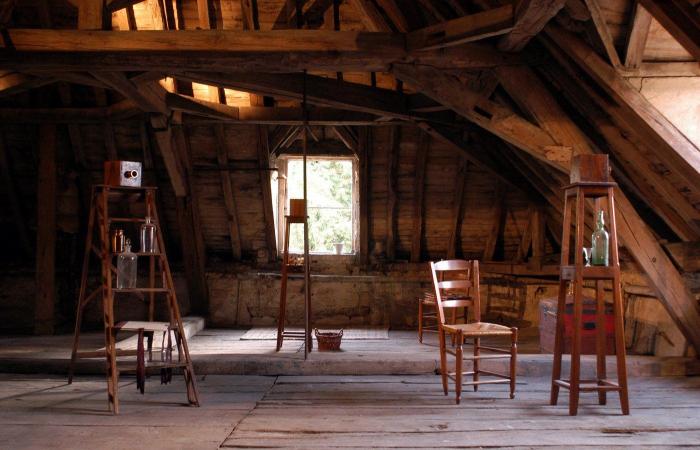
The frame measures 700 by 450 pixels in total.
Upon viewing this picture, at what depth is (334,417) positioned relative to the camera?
13.4ft

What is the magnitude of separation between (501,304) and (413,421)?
4763mm

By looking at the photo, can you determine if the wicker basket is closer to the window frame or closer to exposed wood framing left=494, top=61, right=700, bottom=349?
the window frame

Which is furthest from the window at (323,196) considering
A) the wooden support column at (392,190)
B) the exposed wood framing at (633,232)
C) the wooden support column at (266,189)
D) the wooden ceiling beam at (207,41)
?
the exposed wood framing at (633,232)

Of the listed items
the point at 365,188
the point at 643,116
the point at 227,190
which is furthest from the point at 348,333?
the point at 643,116

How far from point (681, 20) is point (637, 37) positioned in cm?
58

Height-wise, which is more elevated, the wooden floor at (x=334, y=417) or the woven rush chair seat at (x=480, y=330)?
the woven rush chair seat at (x=480, y=330)

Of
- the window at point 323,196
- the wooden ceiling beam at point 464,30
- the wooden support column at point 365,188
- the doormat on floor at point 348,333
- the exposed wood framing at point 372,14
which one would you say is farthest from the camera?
the window at point 323,196

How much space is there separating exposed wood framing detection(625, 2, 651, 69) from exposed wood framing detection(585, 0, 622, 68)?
0.24ft

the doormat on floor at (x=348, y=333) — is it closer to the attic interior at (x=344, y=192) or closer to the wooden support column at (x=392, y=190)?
the attic interior at (x=344, y=192)

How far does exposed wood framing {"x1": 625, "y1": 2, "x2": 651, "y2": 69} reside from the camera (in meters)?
4.09

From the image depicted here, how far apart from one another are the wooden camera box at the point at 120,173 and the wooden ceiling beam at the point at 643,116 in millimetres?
3056

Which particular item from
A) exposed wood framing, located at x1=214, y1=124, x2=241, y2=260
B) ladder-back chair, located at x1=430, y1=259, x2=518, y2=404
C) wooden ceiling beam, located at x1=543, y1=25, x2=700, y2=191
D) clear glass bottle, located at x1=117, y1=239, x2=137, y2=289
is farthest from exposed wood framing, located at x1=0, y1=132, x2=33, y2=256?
wooden ceiling beam, located at x1=543, y1=25, x2=700, y2=191

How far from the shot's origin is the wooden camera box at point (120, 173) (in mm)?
4555

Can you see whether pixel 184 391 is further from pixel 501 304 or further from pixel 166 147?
pixel 501 304
